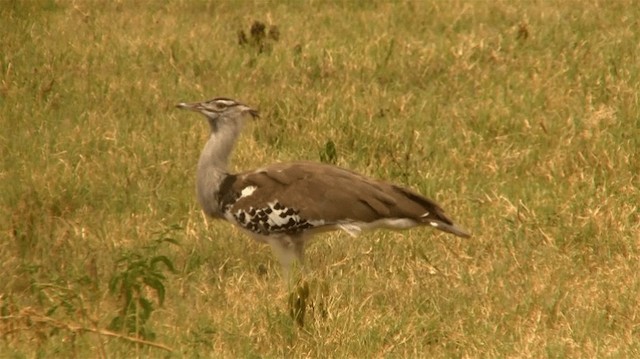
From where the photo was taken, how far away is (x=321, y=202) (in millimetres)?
6508

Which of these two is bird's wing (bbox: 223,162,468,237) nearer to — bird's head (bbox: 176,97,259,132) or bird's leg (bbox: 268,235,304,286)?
bird's leg (bbox: 268,235,304,286)

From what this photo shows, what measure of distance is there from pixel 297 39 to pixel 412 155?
215 centimetres

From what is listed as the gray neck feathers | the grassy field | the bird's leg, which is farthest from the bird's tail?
the gray neck feathers

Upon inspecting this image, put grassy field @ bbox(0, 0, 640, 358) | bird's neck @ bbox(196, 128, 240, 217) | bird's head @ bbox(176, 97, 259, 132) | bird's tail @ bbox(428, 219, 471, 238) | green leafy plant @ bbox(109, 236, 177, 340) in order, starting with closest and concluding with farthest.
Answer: green leafy plant @ bbox(109, 236, 177, 340), grassy field @ bbox(0, 0, 640, 358), bird's tail @ bbox(428, 219, 471, 238), bird's neck @ bbox(196, 128, 240, 217), bird's head @ bbox(176, 97, 259, 132)

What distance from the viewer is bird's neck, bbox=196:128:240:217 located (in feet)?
22.3

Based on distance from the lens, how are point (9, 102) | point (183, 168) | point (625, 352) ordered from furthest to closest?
point (9, 102) < point (183, 168) < point (625, 352)

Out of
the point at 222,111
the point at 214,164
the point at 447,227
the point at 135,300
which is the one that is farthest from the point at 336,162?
the point at 135,300

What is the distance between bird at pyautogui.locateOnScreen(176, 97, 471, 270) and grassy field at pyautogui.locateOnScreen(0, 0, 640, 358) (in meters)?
0.27

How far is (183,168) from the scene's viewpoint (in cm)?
810

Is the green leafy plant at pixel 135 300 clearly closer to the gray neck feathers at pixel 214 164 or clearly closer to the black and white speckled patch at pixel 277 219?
the black and white speckled patch at pixel 277 219

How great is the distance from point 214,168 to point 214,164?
0.08 ft

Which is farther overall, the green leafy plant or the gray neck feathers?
the gray neck feathers

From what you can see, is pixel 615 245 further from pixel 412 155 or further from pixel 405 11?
pixel 405 11

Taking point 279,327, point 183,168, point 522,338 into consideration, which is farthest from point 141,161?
point 522,338
